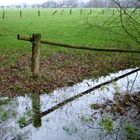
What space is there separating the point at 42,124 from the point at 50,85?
155 inches

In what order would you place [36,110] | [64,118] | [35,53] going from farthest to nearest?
[35,53]
[36,110]
[64,118]

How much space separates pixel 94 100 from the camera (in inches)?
462

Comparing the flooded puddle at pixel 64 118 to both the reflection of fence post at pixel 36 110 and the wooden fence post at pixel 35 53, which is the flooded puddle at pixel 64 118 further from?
the wooden fence post at pixel 35 53

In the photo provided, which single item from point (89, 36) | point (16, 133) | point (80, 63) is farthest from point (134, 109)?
point (89, 36)

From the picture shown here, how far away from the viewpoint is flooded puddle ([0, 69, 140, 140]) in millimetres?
8820

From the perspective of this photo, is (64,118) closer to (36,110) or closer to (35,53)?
(36,110)

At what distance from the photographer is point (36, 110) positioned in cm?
1059

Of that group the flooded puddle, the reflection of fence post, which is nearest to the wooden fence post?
the flooded puddle

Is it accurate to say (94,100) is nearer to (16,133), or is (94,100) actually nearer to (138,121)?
(138,121)

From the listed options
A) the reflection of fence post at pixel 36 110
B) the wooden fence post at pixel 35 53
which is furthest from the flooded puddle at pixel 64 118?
the wooden fence post at pixel 35 53

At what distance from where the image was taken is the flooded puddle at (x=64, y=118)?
882 centimetres

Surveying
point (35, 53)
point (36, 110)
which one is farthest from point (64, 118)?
point (35, 53)

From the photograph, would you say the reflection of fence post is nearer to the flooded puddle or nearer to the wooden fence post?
the flooded puddle

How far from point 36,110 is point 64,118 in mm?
981
